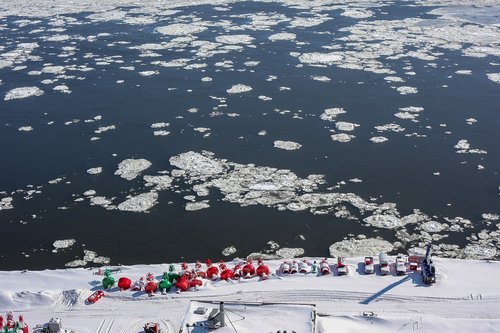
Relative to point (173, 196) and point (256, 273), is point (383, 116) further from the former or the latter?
point (256, 273)

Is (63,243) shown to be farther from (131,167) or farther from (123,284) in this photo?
(131,167)

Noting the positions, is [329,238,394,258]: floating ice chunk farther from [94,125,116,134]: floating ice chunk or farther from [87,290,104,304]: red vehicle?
[94,125,116,134]: floating ice chunk

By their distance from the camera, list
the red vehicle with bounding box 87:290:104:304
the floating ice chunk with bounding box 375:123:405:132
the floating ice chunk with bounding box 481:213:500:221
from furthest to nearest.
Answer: the floating ice chunk with bounding box 375:123:405:132 → the floating ice chunk with bounding box 481:213:500:221 → the red vehicle with bounding box 87:290:104:304

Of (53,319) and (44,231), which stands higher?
(53,319)

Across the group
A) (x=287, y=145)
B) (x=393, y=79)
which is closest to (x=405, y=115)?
(x=393, y=79)

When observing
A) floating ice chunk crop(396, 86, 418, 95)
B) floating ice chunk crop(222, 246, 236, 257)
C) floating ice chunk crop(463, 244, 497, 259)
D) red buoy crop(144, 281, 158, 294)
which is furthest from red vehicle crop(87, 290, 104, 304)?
floating ice chunk crop(396, 86, 418, 95)

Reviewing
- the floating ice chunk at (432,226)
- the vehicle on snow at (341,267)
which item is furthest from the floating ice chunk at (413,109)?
the vehicle on snow at (341,267)

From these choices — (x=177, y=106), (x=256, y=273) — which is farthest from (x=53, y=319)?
(x=177, y=106)
